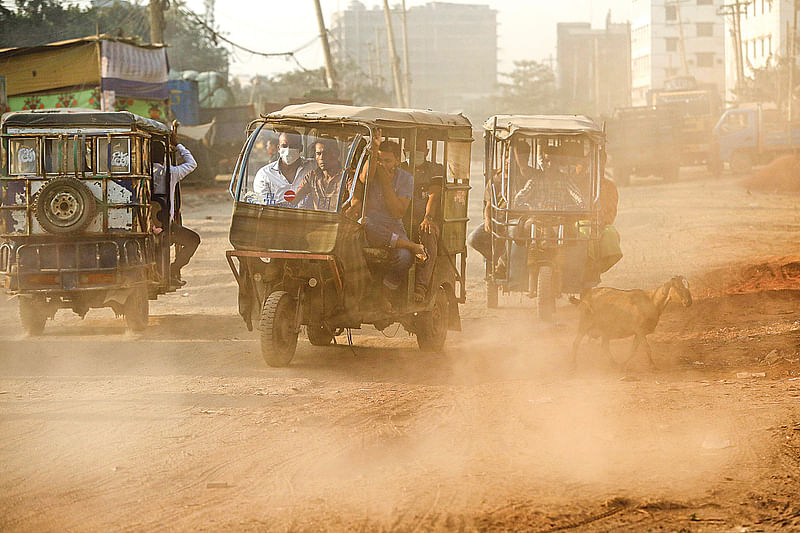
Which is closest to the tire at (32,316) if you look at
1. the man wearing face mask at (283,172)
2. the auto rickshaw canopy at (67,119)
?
the auto rickshaw canopy at (67,119)

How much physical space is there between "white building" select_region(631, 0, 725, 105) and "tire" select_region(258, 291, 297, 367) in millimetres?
88396

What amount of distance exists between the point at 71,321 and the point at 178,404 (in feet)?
15.8

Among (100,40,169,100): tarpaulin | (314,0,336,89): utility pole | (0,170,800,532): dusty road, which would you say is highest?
(314,0,336,89): utility pole

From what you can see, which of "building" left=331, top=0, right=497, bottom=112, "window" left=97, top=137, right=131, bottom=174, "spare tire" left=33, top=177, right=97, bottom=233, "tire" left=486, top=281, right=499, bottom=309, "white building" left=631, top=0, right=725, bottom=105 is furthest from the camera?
"building" left=331, top=0, right=497, bottom=112

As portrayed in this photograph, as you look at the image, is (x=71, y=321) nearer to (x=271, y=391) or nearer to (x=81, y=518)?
(x=271, y=391)

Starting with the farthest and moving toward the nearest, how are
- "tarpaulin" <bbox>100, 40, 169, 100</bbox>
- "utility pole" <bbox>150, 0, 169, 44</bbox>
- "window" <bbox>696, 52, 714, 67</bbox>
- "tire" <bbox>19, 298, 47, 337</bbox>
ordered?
"window" <bbox>696, 52, 714, 67</bbox> < "utility pole" <bbox>150, 0, 169, 44</bbox> < "tarpaulin" <bbox>100, 40, 169, 100</bbox> < "tire" <bbox>19, 298, 47, 337</bbox>

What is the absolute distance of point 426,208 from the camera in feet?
30.9

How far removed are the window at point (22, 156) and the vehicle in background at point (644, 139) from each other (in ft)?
84.0

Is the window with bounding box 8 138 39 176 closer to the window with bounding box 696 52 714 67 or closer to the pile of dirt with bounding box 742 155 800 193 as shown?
the pile of dirt with bounding box 742 155 800 193

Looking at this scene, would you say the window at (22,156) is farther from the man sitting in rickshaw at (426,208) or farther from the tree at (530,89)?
the tree at (530,89)

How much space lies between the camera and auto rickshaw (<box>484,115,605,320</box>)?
1152 centimetres

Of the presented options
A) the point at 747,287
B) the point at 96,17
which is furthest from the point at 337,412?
the point at 96,17

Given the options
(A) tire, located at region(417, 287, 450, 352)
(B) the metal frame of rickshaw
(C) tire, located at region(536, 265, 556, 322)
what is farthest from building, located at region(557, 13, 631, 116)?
(A) tire, located at region(417, 287, 450, 352)

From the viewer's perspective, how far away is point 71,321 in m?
11.6
